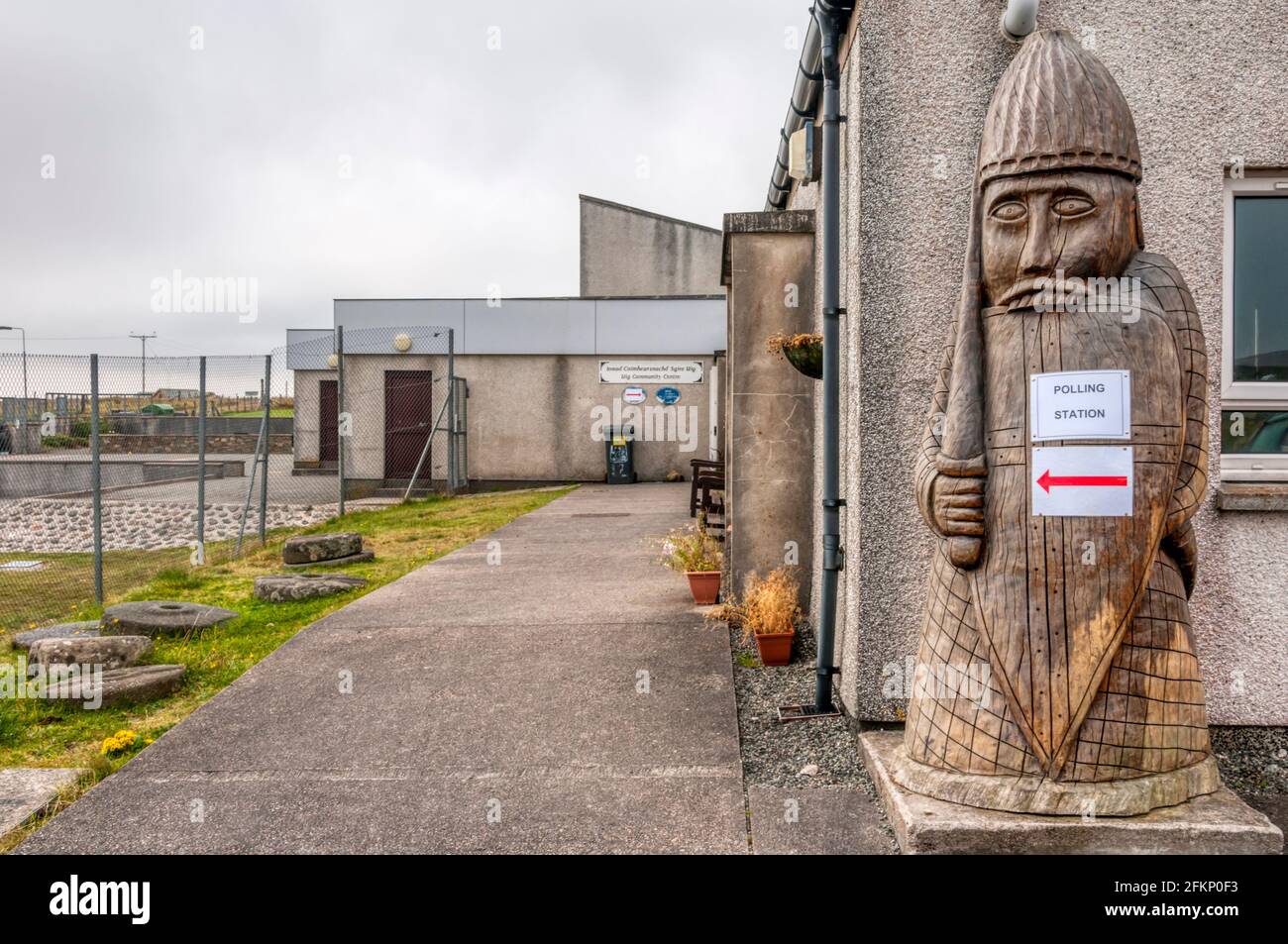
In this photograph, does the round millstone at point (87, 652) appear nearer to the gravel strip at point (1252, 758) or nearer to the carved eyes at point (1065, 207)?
the carved eyes at point (1065, 207)

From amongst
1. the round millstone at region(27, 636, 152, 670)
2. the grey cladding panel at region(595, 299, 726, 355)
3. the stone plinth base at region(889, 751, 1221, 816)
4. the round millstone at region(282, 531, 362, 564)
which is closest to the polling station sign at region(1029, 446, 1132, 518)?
the stone plinth base at region(889, 751, 1221, 816)

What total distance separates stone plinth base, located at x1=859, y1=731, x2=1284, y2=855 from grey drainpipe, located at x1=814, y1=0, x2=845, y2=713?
5.15 ft

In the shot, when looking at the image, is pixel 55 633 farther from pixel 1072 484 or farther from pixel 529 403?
pixel 529 403

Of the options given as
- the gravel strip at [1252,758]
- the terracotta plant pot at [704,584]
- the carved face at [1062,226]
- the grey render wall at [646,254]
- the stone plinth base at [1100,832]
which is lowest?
the gravel strip at [1252,758]

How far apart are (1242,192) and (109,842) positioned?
5566 millimetres

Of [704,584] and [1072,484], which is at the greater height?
[1072,484]

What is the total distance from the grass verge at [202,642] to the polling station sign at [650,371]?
7469 mm

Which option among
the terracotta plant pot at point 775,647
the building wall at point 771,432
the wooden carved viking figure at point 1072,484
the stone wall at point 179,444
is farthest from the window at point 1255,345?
the stone wall at point 179,444

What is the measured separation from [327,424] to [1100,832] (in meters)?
19.9

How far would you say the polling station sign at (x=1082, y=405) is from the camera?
9.55ft

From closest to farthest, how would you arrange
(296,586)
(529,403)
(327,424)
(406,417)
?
(296,586), (406,417), (529,403), (327,424)

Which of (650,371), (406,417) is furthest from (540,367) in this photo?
(406,417)

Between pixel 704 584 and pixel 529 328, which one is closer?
pixel 704 584

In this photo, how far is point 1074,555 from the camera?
115 inches
